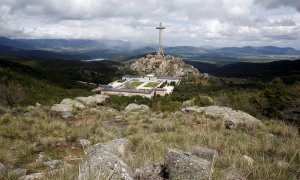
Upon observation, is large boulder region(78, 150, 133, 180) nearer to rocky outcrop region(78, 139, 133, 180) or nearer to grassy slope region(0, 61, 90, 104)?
rocky outcrop region(78, 139, 133, 180)

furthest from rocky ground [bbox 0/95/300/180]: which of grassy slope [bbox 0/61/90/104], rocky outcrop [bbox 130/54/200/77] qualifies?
rocky outcrop [bbox 130/54/200/77]

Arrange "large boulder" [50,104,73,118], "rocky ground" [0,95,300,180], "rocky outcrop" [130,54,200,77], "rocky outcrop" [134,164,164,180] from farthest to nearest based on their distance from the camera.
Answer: "rocky outcrop" [130,54,200,77], "large boulder" [50,104,73,118], "rocky outcrop" [134,164,164,180], "rocky ground" [0,95,300,180]

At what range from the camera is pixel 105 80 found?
137 meters

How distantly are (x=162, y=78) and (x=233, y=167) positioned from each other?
10381 cm

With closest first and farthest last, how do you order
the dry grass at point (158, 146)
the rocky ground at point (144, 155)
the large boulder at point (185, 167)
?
1. the large boulder at point (185, 167)
2. the rocky ground at point (144, 155)
3. the dry grass at point (158, 146)

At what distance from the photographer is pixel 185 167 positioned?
3158 millimetres

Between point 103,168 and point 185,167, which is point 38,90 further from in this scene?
point 185,167

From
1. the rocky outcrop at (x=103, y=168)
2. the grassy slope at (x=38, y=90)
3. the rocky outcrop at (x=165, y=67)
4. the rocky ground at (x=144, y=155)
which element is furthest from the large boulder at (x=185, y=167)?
the rocky outcrop at (x=165, y=67)

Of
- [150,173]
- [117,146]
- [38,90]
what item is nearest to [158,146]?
[117,146]

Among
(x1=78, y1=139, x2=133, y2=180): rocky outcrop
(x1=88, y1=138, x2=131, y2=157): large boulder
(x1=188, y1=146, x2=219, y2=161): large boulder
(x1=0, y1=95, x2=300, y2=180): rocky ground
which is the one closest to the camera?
(x1=78, y1=139, x2=133, y2=180): rocky outcrop

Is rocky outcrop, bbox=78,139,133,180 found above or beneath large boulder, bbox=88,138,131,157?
above

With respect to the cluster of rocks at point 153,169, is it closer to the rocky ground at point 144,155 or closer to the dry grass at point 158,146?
the rocky ground at point 144,155

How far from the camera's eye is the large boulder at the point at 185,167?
121 inches

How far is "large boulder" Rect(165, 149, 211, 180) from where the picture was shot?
307 centimetres
